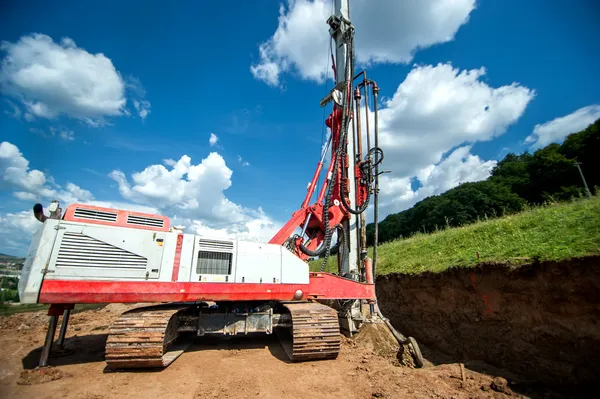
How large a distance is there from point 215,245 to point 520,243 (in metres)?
6.76

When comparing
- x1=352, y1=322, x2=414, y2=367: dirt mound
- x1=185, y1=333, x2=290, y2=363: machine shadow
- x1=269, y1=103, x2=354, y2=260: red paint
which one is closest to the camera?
x1=352, y1=322, x2=414, y2=367: dirt mound

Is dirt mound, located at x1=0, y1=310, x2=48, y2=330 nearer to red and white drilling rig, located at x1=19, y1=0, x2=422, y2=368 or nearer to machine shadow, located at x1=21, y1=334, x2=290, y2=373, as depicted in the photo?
machine shadow, located at x1=21, y1=334, x2=290, y2=373

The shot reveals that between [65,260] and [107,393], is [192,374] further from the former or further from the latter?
[65,260]

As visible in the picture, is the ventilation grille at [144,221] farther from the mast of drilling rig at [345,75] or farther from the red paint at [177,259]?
the mast of drilling rig at [345,75]

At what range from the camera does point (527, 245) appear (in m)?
6.09

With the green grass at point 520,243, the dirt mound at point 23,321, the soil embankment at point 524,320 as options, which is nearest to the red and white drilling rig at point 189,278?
the soil embankment at point 524,320

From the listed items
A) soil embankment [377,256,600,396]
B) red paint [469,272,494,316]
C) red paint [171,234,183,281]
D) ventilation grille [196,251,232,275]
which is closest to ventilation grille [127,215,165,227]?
red paint [171,234,183,281]

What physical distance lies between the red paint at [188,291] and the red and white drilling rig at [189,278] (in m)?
0.02

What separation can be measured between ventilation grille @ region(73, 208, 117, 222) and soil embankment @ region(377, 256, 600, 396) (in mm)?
7592

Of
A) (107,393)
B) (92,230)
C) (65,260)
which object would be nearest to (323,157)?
(92,230)

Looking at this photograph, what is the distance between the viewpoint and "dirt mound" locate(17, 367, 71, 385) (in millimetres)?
4785

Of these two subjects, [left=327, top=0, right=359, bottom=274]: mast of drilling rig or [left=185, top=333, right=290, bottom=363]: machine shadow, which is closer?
[left=185, top=333, right=290, bottom=363]: machine shadow

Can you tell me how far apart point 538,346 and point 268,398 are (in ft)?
15.0

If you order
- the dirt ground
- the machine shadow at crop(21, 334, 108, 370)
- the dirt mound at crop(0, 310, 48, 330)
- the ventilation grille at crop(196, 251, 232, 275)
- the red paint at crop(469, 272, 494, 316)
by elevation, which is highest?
the ventilation grille at crop(196, 251, 232, 275)
